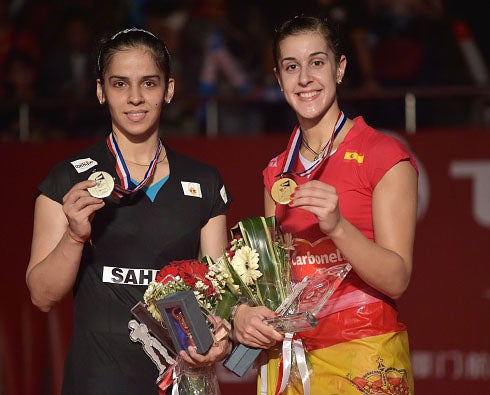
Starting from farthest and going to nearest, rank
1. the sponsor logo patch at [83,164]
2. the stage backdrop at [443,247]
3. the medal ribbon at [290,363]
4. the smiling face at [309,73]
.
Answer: the stage backdrop at [443,247] → the sponsor logo patch at [83,164] → the smiling face at [309,73] → the medal ribbon at [290,363]

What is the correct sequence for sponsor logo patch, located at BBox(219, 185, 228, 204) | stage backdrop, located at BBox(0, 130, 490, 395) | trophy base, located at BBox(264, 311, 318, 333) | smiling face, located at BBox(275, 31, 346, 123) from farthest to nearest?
1. stage backdrop, located at BBox(0, 130, 490, 395)
2. sponsor logo patch, located at BBox(219, 185, 228, 204)
3. smiling face, located at BBox(275, 31, 346, 123)
4. trophy base, located at BBox(264, 311, 318, 333)

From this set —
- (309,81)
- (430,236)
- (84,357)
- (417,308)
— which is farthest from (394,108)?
(84,357)

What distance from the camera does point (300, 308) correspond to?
2.98m

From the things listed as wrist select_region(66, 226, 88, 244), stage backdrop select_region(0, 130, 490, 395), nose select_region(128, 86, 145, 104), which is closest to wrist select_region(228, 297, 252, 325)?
wrist select_region(66, 226, 88, 244)

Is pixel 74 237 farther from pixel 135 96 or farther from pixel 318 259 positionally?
pixel 318 259

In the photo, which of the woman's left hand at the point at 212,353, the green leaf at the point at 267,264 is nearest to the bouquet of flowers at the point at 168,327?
the woman's left hand at the point at 212,353

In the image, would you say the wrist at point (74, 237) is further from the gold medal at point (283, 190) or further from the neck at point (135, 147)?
the gold medal at point (283, 190)

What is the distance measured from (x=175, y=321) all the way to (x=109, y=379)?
373mm

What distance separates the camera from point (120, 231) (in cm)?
318

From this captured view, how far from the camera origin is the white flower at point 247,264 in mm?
2955

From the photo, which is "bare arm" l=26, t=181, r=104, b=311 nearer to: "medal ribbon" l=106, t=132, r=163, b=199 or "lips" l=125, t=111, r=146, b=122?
"medal ribbon" l=106, t=132, r=163, b=199

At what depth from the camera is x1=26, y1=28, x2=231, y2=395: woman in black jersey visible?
3123mm

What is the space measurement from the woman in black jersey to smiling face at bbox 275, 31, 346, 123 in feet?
1.47

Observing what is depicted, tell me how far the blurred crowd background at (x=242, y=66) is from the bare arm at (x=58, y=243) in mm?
2875
